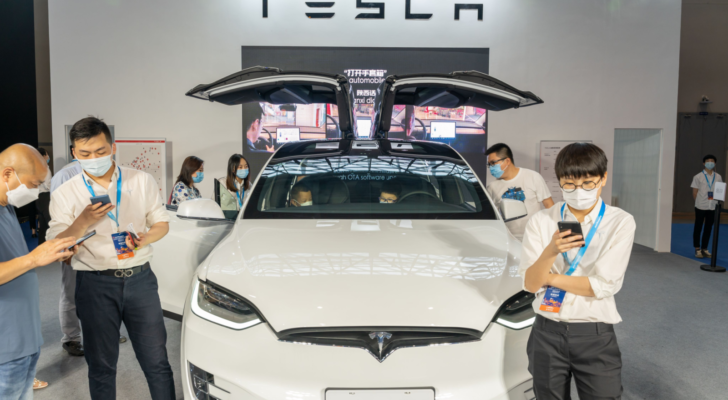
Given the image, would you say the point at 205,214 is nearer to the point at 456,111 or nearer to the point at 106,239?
the point at 106,239

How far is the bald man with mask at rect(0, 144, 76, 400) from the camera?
151 cm

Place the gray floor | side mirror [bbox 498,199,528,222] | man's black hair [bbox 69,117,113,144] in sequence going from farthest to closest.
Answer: the gray floor, side mirror [bbox 498,199,528,222], man's black hair [bbox 69,117,113,144]

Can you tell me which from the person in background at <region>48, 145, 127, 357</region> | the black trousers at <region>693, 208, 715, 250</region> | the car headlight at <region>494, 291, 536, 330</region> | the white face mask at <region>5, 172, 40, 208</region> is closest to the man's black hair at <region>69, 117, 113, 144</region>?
the white face mask at <region>5, 172, 40, 208</region>

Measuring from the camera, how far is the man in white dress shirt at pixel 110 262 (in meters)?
1.90

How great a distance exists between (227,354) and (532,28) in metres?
7.37

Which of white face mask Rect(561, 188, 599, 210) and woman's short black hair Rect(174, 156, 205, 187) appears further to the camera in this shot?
woman's short black hair Rect(174, 156, 205, 187)

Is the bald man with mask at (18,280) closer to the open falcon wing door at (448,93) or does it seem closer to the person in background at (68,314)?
the person in background at (68,314)

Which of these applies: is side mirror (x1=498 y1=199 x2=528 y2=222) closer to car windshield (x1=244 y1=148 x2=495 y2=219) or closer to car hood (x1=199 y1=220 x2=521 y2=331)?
car windshield (x1=244 y1=148 x2=495 y2=219)

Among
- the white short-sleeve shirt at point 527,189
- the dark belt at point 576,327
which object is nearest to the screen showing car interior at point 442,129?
the white short-sleeve shirt at point 527,189

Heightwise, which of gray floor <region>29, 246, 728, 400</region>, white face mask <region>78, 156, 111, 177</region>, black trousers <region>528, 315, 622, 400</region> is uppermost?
white face mask <region>78, 156, 111, 177</region>

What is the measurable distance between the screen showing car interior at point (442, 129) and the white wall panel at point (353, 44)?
2.25 feet

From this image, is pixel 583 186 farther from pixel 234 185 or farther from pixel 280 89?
pixel 234 185

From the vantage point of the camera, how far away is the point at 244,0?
7.12 metres

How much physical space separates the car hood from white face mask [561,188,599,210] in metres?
0.42
